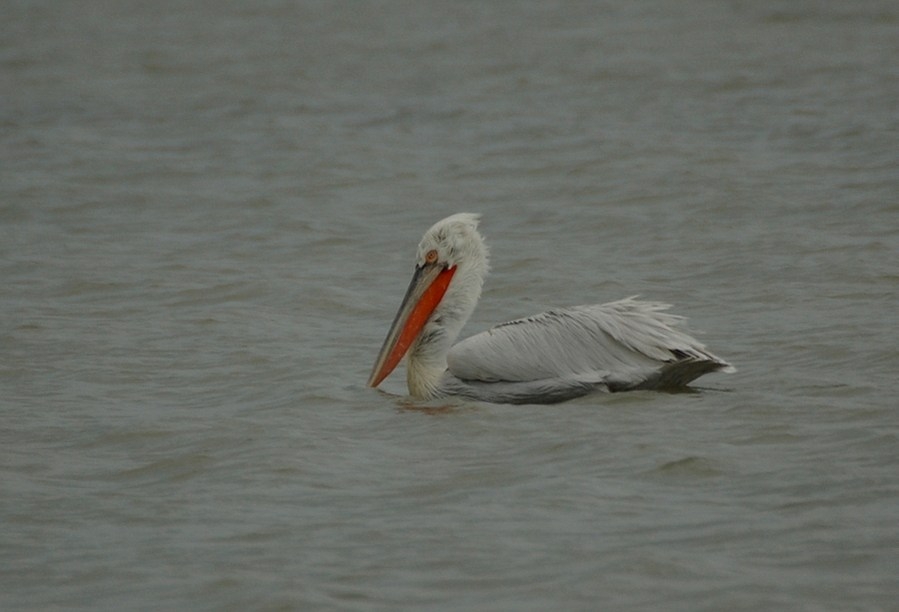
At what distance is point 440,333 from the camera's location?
22.4 ft

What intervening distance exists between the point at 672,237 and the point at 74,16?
12783 millimetres

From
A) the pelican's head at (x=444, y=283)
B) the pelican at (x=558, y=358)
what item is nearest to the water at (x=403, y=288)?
the pelican at (x=558, y=358)

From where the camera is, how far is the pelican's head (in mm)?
6891

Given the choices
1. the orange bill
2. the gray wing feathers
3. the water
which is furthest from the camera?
the orange bill

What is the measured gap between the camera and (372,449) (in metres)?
5.74

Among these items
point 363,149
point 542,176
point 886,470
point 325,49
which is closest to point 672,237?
point 542,176

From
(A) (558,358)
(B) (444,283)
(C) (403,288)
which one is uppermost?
(B) (444,283)

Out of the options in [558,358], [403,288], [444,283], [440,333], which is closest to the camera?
[558,358]

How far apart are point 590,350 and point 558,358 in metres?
0.13

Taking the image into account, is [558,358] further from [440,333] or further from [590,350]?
[440,333]

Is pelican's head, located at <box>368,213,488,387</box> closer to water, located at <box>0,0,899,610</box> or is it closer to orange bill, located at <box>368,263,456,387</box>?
orange bill, located at <box>368,263,456,387</box>

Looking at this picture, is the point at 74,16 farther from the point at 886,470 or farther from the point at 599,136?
the point at 886,470

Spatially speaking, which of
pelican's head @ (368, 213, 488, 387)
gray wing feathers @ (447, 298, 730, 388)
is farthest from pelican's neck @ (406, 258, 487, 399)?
gray wing feathers @ (447, 298, 730, 388)

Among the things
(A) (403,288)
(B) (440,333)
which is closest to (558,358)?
(B) (440,333)
